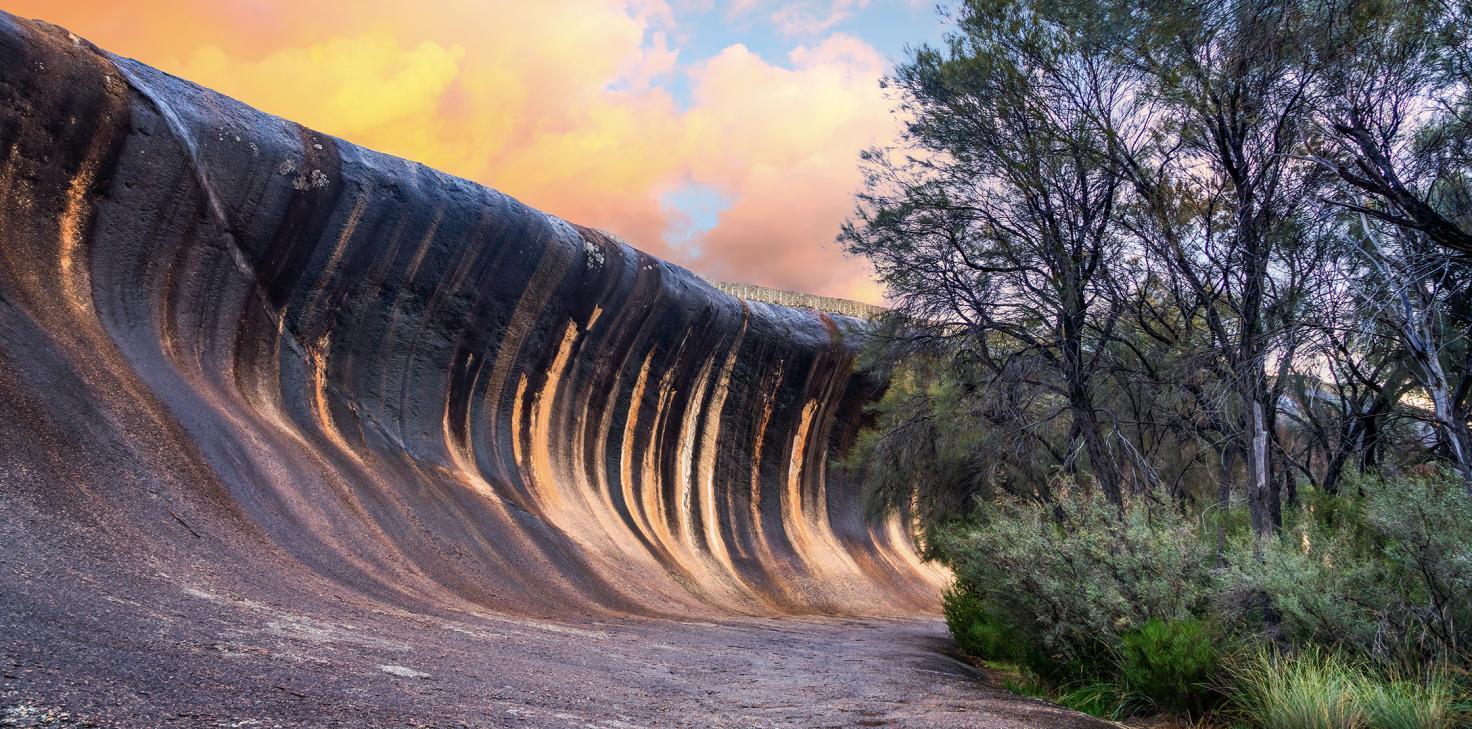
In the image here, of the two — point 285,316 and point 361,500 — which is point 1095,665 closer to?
point 361,500

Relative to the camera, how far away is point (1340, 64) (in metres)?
9.85

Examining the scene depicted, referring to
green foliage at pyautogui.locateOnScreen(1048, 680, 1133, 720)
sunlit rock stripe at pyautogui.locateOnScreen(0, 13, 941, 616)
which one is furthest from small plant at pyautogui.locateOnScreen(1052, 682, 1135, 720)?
sunlit rock stripe at pyautogui.locateOnScreen(0, 13, 941, 616)

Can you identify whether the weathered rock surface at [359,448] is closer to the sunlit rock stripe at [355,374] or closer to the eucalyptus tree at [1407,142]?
the sunlit rock stripe at [355,374]

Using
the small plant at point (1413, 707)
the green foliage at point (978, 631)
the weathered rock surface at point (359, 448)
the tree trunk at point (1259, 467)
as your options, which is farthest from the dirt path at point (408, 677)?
the tree trunk at point (1259, 467)

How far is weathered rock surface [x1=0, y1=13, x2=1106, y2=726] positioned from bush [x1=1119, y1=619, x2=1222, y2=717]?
6.90ft

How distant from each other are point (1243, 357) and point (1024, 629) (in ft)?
11.6

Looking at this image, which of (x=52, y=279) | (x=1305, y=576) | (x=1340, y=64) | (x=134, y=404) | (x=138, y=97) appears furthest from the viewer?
(x=138, y=97)

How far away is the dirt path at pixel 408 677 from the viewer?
171 inches

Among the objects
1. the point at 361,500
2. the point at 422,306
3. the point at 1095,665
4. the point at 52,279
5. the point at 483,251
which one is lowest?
the point at 1095,665

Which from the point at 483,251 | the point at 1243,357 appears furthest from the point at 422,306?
the point at 1243,357

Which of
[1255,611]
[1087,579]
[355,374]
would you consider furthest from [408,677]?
[355,374]

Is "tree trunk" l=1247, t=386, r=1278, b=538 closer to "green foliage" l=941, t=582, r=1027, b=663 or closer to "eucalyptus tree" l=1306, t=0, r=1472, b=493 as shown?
"eucalyptus tree" l=1306, t=0, r=1472, b=493

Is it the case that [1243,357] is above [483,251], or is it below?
below

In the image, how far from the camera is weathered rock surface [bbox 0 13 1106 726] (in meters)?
6.26
